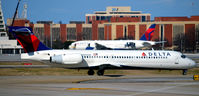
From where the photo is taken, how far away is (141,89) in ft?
80.3

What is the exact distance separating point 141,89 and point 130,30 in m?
131

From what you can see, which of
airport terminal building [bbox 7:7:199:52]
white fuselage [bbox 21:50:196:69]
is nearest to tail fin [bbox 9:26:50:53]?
white fuselage [bbox 21:50:196:69]

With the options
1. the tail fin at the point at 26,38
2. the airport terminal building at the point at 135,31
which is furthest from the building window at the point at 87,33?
the tail fin at the point at 26,38

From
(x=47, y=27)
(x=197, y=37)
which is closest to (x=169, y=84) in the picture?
(x=197, y=37)

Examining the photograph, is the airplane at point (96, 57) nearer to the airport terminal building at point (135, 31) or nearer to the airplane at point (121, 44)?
the airplane at point (121, 44)

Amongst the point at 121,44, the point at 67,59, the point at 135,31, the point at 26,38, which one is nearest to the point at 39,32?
the point at 135,31

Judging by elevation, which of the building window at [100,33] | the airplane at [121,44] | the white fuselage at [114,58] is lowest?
the white fuselage at [114,58]

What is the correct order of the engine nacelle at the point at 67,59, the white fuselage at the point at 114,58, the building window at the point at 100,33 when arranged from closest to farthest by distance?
the engine nacelle at the point at 67,59 → the white fuselage at the point at 114,58 → the building window at the point at 100,33

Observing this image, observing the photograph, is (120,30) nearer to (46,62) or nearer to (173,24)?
(173,24)

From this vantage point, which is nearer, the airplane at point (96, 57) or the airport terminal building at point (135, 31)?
the airplane at point (96, 57)

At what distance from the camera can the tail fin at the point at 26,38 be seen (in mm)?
34000

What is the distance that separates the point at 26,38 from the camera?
Answer: 34531mm

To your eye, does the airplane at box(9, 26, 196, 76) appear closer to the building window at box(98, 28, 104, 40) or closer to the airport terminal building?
the airport terminal building

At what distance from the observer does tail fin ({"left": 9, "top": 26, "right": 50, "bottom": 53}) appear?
34.0 m
